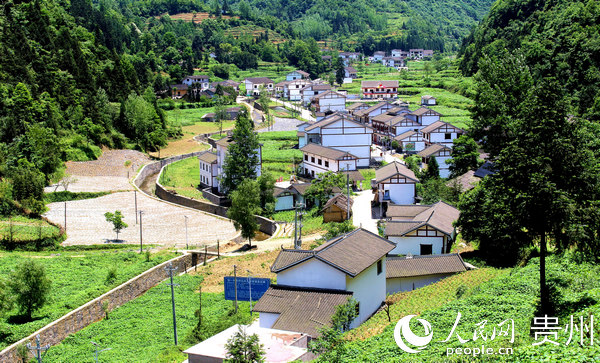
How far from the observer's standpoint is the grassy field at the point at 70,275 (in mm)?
21014

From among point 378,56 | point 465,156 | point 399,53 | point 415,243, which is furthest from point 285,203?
point 399,53

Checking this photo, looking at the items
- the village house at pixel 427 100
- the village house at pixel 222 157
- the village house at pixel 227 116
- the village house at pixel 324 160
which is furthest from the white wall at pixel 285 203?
the village house at pixel 227 116

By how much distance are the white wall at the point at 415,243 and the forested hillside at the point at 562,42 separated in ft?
62.4

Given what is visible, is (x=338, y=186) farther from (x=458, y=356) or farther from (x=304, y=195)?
(x=458, y=356)

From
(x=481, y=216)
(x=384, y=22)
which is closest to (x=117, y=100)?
(x=481, y=216)

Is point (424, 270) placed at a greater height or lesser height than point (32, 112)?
lesser

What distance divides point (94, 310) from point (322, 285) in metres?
10.3

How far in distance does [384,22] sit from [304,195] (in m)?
139

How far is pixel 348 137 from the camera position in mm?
50031

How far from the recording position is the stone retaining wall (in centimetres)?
1988

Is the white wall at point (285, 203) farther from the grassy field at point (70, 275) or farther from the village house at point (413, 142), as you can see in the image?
the village house at point (413, 142)

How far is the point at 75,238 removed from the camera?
1325 inches

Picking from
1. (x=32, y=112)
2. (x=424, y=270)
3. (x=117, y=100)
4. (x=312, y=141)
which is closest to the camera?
(x=424, y=270)

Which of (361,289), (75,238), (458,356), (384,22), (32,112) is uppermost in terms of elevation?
(384,22)
